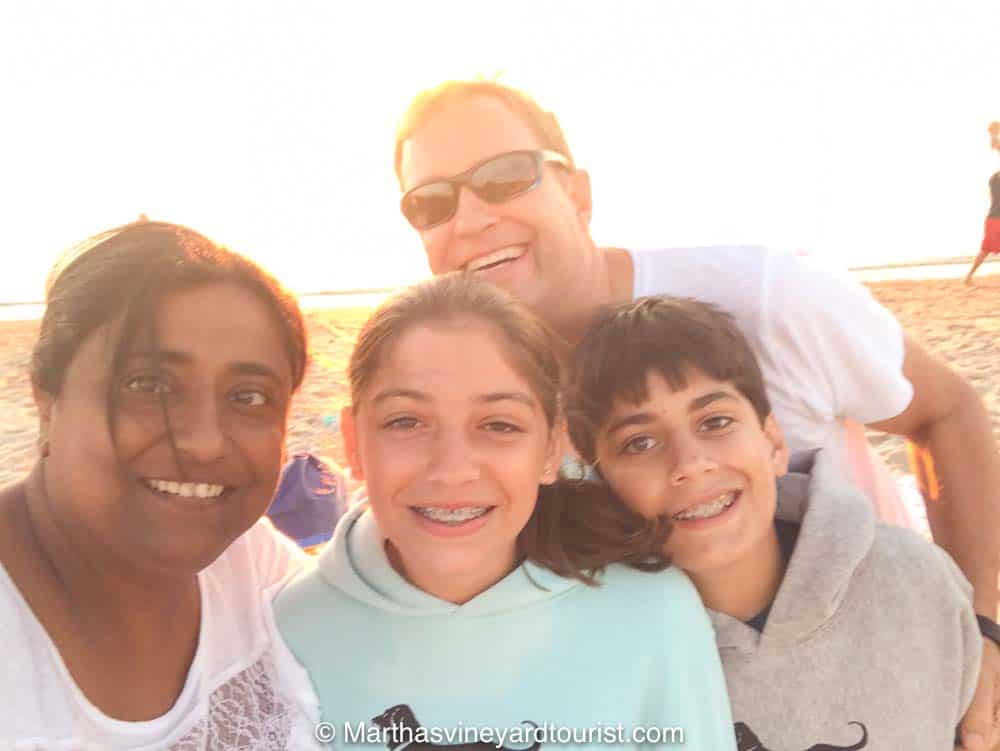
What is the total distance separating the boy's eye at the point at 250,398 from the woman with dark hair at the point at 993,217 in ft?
43.8

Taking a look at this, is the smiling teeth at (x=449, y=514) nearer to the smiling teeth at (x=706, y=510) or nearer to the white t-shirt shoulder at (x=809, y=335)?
the smiling teeth at (x=706, y=510)

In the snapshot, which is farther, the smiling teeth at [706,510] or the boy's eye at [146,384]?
the smiling teeth at [706,510]

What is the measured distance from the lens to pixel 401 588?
1.82 meters

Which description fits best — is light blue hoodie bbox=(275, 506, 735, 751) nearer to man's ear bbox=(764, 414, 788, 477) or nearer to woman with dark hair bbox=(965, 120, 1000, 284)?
man's ear bbox=(764, 414, 788, 477)

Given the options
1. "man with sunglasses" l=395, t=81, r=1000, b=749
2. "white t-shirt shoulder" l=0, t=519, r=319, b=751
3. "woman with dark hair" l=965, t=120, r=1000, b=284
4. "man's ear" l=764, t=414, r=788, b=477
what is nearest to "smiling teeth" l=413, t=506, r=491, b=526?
"white t-shirt shoulder" l=0, t=519, r=319, b=751

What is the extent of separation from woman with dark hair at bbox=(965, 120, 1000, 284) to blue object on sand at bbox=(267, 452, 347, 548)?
475 inches

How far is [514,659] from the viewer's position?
68.8 inches

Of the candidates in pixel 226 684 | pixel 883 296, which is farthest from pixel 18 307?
pixel 226 684

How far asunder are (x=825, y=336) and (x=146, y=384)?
5.54 feet

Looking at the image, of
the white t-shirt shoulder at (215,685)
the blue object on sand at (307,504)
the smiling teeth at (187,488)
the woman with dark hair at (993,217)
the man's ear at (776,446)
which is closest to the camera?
the white t-shirt shoulder at (215,685)

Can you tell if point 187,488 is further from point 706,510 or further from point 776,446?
point 776,446

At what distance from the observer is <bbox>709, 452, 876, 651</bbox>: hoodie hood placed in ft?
5.79

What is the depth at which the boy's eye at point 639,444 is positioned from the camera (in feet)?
6.17

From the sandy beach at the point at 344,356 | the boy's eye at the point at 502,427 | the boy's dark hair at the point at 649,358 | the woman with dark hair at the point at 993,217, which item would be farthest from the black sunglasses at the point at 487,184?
the woman with dark hair at the point at 993,217
